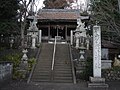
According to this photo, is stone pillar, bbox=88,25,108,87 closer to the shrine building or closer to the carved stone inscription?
the carved stone inscription

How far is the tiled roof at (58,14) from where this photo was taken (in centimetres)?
3888

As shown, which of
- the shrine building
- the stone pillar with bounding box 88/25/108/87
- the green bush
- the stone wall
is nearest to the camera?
the stone pillar with bounding box 88/25/108/87

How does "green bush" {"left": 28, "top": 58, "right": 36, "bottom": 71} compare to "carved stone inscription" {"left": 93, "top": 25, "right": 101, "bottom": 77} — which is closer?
"carved stone inscription" {"left": 93, "top": 25, "right": 101, "bottom": 77}

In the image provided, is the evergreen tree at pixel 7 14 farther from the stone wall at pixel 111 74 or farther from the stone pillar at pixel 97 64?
the stone wall at pixel 111 74

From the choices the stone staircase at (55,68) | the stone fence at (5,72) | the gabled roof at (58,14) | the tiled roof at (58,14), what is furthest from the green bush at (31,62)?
the tiled roof at (58,14)

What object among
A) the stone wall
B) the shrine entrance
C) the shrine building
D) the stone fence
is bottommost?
the stone wall

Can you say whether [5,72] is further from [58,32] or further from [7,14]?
[58,32]

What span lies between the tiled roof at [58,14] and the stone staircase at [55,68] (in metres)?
13.6

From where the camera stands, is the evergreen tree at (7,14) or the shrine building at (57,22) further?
Result: the shrine building at (57,22)

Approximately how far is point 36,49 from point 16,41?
2.56 metres

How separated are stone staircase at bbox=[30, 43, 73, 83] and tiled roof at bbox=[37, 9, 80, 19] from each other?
Answer: 13606mm

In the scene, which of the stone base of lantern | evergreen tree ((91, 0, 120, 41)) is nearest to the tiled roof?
evergreen tree ((91, 0, 120, 41))

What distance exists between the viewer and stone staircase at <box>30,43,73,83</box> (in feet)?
60.6

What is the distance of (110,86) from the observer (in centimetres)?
1648
